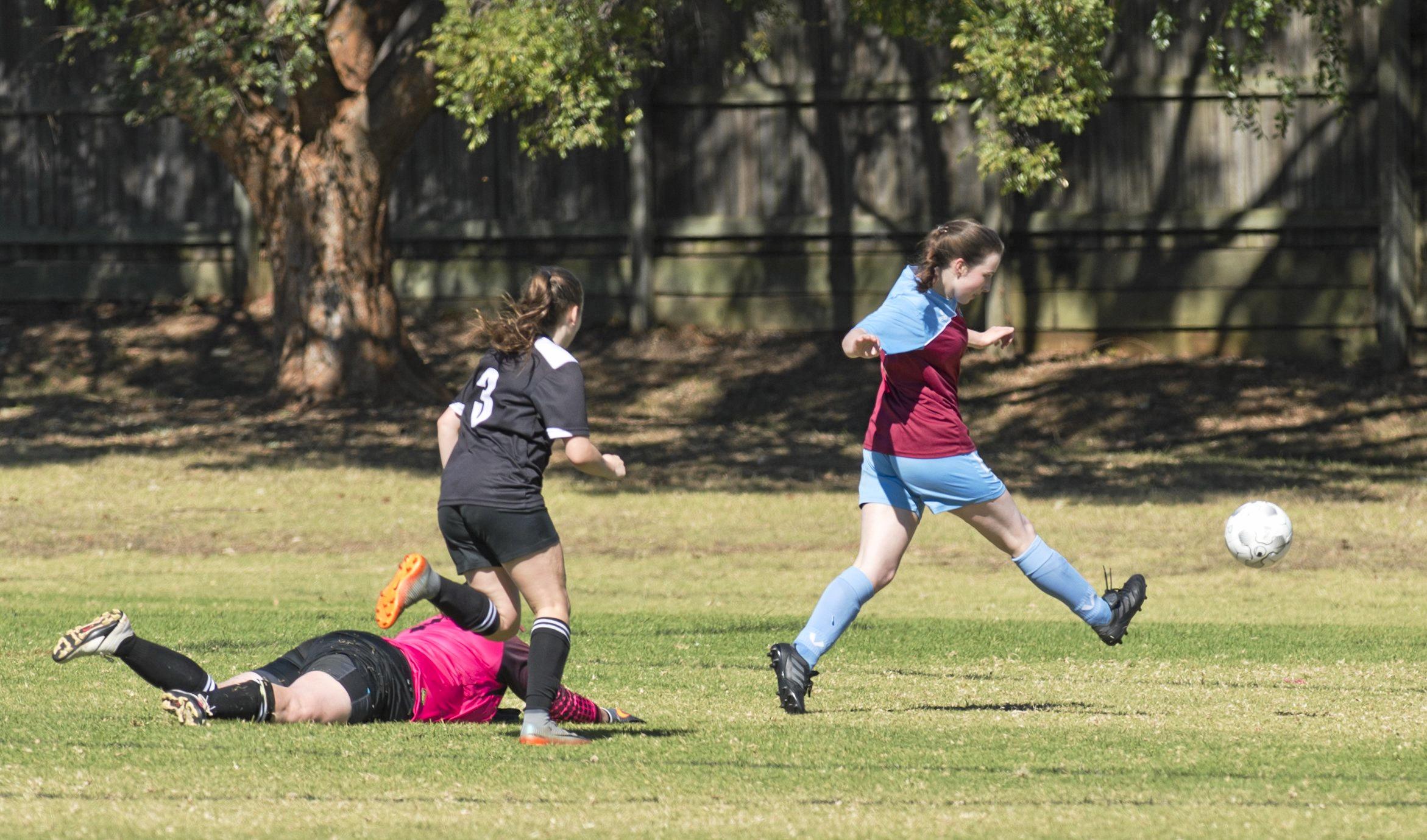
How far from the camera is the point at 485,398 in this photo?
5398mm

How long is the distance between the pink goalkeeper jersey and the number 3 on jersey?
2.56 feet

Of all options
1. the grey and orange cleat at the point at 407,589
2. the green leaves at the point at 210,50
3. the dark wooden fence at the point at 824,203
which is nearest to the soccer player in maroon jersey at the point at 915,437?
the grey and orange cleat at the point at 407,589

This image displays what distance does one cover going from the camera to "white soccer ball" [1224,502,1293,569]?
762 centimetres

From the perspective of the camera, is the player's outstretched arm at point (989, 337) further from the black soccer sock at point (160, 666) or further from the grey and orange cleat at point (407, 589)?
the black soccer sock at point (160, 666)

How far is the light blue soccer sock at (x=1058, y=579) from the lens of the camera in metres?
6.49

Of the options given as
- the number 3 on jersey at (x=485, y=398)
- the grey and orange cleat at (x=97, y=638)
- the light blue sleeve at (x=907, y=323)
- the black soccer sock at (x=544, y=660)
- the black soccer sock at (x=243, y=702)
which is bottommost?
the black soccer sock at (x=243, y=702)

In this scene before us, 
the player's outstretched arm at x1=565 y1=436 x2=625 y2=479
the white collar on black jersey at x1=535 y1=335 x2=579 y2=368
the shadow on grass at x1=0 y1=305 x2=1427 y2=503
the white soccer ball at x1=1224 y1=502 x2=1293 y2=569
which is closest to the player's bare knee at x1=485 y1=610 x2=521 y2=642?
the player's outstretched arm at x1=565 y1=436 x2=625 y2=479

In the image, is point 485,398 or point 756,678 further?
point 756,678

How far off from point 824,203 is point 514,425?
14.4m

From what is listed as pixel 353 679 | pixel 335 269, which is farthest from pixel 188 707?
pixel 335 269

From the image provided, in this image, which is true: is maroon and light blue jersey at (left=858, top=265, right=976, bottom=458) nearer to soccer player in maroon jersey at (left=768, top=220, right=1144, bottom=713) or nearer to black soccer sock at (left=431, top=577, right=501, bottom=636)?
soccer player in maroon jersey at (left=768, top=220, right=1144, bottom=713)

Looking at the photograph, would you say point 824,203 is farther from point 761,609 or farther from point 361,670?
point 361,670

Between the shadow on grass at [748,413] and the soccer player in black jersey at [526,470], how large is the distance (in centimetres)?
947

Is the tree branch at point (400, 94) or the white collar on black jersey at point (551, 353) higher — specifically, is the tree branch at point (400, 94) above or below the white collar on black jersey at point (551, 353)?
above
